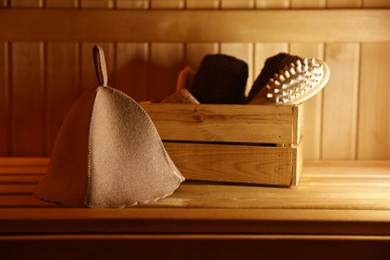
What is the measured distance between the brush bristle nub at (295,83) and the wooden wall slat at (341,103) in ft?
1.44

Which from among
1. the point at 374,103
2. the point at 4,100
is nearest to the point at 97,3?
the point at 4,100

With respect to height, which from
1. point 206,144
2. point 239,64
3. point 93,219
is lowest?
point 93,219

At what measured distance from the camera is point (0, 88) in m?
1.70

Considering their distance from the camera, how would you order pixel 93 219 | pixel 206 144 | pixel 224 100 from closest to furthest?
1. pixel 93 219
2. pixel 206 144
3. pixel 224 100

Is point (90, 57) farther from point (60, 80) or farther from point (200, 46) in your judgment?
point (200, 46)

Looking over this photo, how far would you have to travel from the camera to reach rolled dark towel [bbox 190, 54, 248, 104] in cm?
139

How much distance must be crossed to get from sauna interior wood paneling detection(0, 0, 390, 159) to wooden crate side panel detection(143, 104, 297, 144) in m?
0.46

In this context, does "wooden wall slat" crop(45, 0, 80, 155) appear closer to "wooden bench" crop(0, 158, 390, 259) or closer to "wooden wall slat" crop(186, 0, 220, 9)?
"wooden wall slat" crop(186, 0, 220, 9)

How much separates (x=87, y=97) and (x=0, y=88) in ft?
2.38

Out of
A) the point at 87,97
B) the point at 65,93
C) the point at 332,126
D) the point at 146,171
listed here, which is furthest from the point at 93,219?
the point at 332,126

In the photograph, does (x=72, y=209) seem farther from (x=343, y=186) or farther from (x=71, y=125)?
(x=343, y=186)

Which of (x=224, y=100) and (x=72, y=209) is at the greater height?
(x=224, y=100)

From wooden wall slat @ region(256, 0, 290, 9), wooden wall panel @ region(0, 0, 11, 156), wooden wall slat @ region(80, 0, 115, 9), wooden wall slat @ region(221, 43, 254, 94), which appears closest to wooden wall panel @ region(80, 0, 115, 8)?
wooden wall slat @ region(80, 0, 115, 9)

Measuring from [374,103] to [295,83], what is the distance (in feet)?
1.89
